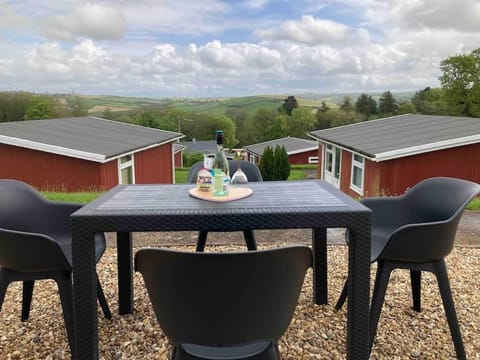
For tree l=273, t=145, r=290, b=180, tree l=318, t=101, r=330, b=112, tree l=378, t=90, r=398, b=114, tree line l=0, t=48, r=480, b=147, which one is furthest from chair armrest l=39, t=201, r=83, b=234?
tree l=318, t=101, r=330, b=112

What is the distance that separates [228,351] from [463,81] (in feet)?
96.0

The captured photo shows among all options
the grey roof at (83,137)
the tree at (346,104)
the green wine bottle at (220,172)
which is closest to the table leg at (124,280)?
the green wine bottle at (220,172)

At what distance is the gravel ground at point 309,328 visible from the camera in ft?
6.01

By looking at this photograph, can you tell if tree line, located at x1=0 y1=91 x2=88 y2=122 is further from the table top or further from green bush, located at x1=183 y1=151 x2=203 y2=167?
the table top

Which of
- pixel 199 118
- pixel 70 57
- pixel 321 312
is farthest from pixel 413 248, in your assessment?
pixel 199 118

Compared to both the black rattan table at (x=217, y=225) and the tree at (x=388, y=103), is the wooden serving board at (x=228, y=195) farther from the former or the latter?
the tree at (x=388, y=103)

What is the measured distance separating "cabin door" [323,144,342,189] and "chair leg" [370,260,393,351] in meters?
12.0

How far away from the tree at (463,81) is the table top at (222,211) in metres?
27.8

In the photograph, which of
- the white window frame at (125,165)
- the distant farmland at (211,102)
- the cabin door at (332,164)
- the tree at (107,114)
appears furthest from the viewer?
the distant farmland at (211,102)

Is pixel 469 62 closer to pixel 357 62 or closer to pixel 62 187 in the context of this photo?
pixel 357 62

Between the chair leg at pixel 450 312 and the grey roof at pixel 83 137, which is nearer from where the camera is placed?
the chair leg at pixel 450 312

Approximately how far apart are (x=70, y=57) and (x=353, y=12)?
2466 cm

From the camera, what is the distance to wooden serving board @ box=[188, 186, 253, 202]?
1.73 meters

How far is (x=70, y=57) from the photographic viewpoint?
28781 mm
